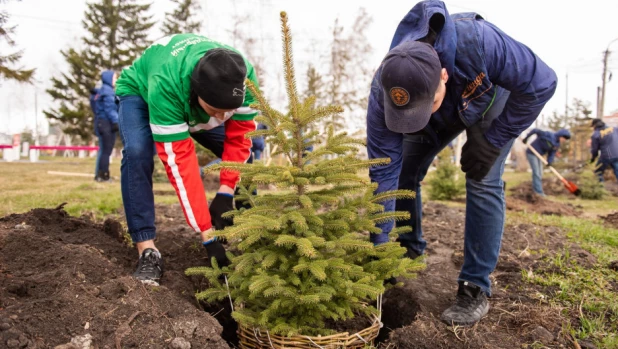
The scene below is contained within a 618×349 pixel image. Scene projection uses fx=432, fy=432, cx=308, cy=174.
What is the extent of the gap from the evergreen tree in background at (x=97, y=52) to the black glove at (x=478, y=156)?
25640 mm

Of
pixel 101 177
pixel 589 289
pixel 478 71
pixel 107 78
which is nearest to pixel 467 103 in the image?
pixel 478 71

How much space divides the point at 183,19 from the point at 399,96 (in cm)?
2784

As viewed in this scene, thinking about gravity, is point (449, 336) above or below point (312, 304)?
below

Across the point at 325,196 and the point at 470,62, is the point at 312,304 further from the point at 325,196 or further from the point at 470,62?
the point at 470,62

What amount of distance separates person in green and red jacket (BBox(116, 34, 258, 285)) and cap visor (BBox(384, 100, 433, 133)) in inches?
37.4

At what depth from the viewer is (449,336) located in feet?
7.25

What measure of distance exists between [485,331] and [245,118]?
208 centimetres

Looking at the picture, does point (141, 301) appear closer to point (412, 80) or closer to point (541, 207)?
point (412, 80)

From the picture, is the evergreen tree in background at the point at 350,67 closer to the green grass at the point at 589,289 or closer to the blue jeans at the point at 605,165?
the blue jeans at the point at 605,165

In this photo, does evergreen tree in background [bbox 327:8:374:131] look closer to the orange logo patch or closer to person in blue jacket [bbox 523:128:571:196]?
person in blue jacket [bbox 523:128:571:196]

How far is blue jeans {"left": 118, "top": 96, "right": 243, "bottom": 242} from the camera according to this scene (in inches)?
111

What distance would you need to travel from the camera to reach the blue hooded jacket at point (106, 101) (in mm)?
8617

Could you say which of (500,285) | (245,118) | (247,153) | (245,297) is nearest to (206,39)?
(245,118)

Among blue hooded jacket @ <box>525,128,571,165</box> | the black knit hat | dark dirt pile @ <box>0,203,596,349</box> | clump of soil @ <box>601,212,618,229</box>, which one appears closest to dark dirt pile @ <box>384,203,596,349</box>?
dark dirt pile @ <box>0,203,596,349</box>
